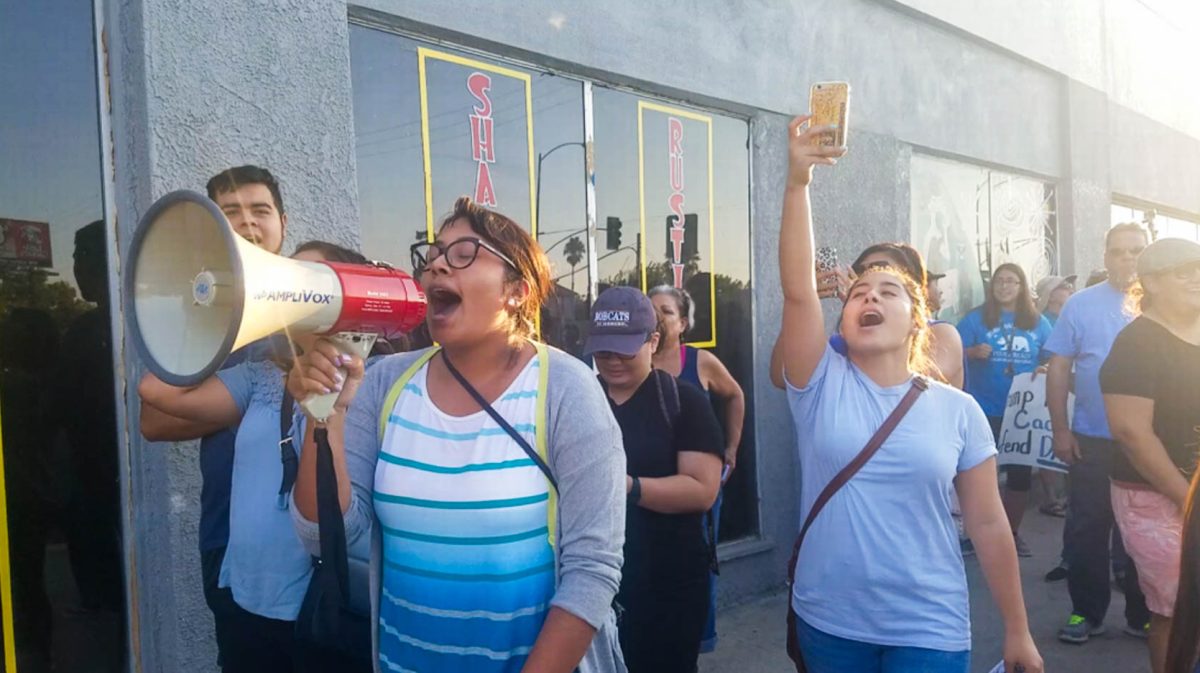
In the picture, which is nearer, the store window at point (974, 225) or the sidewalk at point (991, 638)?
the sidewalk at point (991, 638)

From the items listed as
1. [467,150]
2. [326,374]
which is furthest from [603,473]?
[467,150]

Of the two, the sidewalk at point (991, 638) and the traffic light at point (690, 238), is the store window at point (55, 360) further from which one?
Answer: the traffic light at point (690, 238)

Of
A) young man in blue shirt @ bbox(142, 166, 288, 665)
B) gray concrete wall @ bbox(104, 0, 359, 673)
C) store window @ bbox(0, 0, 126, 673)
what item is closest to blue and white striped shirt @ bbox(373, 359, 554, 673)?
young man in blue shirt @ bbox(142, 166, 288, 665)

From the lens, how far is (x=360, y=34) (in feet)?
12.3

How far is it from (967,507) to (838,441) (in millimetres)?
437

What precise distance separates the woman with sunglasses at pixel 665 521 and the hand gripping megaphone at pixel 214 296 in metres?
1.26

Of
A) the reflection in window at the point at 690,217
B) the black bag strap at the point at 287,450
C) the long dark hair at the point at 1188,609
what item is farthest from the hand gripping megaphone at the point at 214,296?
the reflection in window at the point at 690,217

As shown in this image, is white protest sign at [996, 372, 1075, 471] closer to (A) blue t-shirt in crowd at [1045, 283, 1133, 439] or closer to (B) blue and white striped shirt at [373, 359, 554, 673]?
(A) blue t-shirt in crowd at [1045, 283, 1133, 439]

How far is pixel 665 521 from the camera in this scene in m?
3.04

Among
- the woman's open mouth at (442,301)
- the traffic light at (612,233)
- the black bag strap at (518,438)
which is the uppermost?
the traffic light at (612,233)

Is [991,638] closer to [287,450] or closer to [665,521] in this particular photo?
[665,521]

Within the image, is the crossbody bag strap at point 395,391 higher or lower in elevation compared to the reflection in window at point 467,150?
lower

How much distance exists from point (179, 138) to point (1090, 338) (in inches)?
179

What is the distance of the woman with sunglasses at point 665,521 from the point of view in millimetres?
3012
